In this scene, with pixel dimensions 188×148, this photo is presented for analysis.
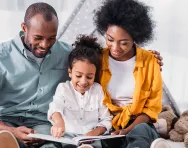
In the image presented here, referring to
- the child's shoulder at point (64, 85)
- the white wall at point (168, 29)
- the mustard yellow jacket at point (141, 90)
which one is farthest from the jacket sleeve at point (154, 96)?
the white wall at point (168, 29)


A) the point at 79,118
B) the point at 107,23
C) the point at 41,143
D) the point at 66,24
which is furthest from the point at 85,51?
the point at 66,24

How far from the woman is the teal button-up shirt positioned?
25cm

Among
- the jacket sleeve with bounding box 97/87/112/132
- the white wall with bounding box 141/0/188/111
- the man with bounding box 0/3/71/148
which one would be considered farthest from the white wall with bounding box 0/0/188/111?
the jacket sleeve with bounding box 97/87/112/132

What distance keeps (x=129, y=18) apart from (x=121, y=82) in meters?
0.29

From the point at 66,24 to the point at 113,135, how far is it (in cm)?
93

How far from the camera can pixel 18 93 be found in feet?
5.80

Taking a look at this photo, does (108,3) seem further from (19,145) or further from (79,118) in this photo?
(19,145)

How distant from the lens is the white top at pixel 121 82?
5.90ft

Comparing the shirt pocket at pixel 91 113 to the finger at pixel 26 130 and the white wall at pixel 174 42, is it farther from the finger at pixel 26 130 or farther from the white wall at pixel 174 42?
the white wall at pixel 174 42

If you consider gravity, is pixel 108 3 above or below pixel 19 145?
above

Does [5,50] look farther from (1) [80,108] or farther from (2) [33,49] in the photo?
(1) [80,108]

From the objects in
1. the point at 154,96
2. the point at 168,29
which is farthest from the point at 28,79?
the point at 168,29

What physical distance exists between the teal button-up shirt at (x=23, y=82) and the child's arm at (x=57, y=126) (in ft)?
0.57

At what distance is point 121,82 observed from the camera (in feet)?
5.92
